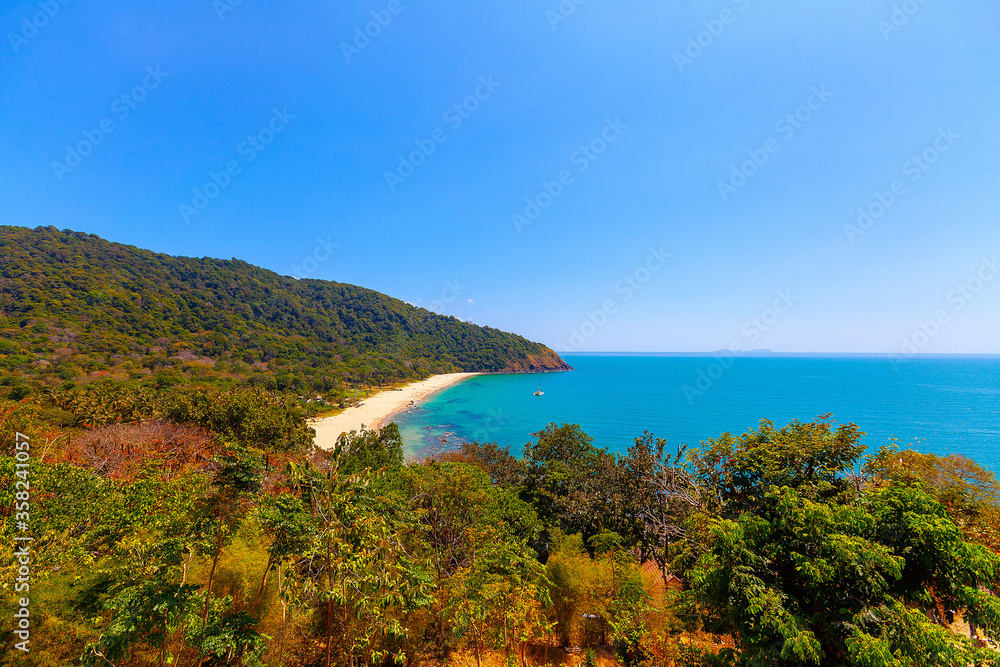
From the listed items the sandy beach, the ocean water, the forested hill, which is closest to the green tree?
the sandy beach

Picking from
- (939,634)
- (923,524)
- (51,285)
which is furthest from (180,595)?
(51,285)

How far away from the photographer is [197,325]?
80.1 metres

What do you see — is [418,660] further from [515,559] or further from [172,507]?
[172,507]

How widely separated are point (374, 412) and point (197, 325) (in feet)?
184

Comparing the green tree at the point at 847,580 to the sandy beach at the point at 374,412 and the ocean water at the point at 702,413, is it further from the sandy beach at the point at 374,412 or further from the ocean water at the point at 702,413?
the ocean water at the point at 702,413

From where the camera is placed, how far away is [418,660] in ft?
28.3

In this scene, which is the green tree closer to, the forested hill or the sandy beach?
the sandy beach

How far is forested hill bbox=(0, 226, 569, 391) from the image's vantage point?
52.6 meters

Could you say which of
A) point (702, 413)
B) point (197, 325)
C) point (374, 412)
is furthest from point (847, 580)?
point (197, 325)

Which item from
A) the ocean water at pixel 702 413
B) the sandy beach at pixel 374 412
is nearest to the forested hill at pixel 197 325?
the sandy beach at pixel 374 412

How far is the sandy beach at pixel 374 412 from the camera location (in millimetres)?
42562

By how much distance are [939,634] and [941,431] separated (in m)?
62.1

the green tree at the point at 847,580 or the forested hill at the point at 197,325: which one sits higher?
the forested hill at the point at 197,325

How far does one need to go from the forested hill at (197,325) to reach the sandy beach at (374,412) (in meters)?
9.73
